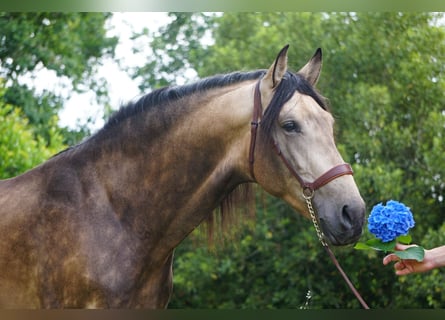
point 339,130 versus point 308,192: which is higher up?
point 308,192

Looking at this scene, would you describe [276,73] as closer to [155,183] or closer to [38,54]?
[155,183]

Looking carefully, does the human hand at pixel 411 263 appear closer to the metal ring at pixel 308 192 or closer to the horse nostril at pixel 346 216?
the horse nostril at pixel 346 216

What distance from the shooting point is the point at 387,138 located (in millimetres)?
9055

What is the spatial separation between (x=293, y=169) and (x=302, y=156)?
81 mm

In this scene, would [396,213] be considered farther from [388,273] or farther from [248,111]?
[388,273]

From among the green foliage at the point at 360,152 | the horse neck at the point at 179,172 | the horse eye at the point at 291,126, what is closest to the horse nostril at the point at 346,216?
the horse eye at the point at 291,126

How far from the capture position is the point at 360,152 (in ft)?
29.9

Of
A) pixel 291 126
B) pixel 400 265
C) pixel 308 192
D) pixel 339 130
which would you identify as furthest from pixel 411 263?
pixel 339 130

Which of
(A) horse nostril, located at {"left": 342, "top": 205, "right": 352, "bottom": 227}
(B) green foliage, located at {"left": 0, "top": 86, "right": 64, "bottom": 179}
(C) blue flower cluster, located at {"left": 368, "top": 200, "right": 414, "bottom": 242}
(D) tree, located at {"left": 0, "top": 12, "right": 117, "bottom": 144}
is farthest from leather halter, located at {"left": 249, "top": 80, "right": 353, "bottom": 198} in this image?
(D) tree, located at {"left": 0, "top": 12, "right": 117, "bottom": 144}

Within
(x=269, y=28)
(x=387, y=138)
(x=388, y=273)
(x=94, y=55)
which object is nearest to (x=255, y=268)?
(x=388, y=273)

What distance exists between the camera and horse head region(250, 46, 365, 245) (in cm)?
304

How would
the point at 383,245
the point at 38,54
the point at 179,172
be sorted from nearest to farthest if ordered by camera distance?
the point at 383,245 → the point at 179,172 → the point at 38,54

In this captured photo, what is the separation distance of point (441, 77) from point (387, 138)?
3.63ft

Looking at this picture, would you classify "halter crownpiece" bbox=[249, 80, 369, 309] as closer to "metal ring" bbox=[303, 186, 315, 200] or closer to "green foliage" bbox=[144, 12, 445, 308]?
"metal ring" bbox=[303, 186, 315, 200]
